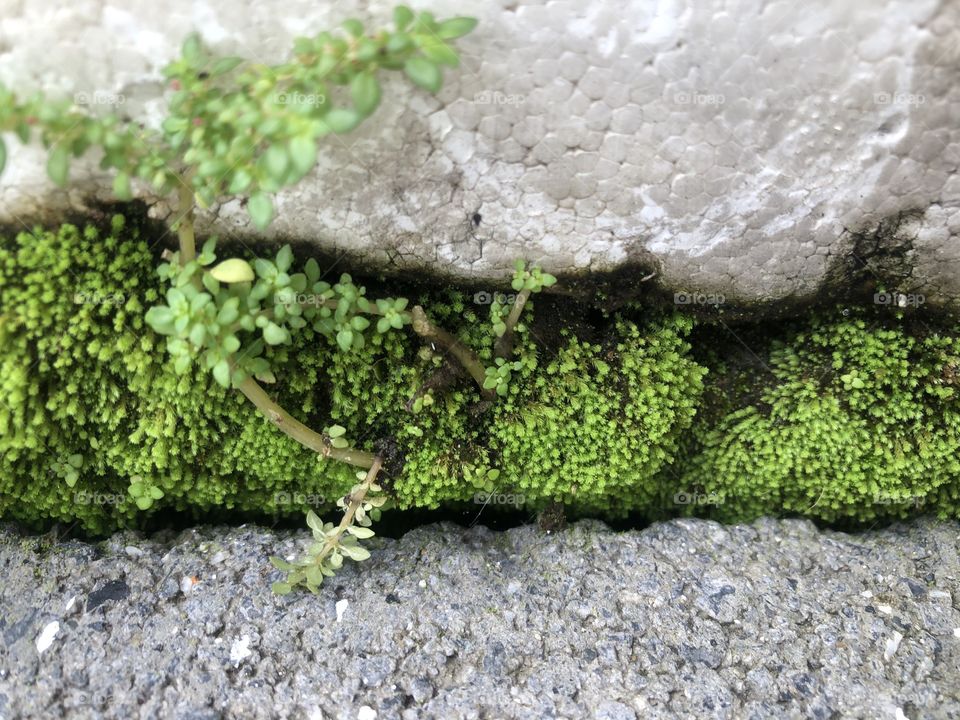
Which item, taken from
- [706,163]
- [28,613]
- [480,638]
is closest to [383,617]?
[480,638]

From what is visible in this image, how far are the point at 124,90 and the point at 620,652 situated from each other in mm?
2275

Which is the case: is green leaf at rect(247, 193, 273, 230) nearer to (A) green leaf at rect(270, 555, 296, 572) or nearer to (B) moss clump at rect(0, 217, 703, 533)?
(B) moss clump at rect(0, 217, 703, 533)

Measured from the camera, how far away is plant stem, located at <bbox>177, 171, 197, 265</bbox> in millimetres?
2121

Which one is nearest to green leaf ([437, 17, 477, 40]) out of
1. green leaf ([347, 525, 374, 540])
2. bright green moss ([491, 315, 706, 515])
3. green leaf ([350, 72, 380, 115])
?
green leaf ([350, 72, 380, 115])

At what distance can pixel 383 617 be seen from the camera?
241cm
